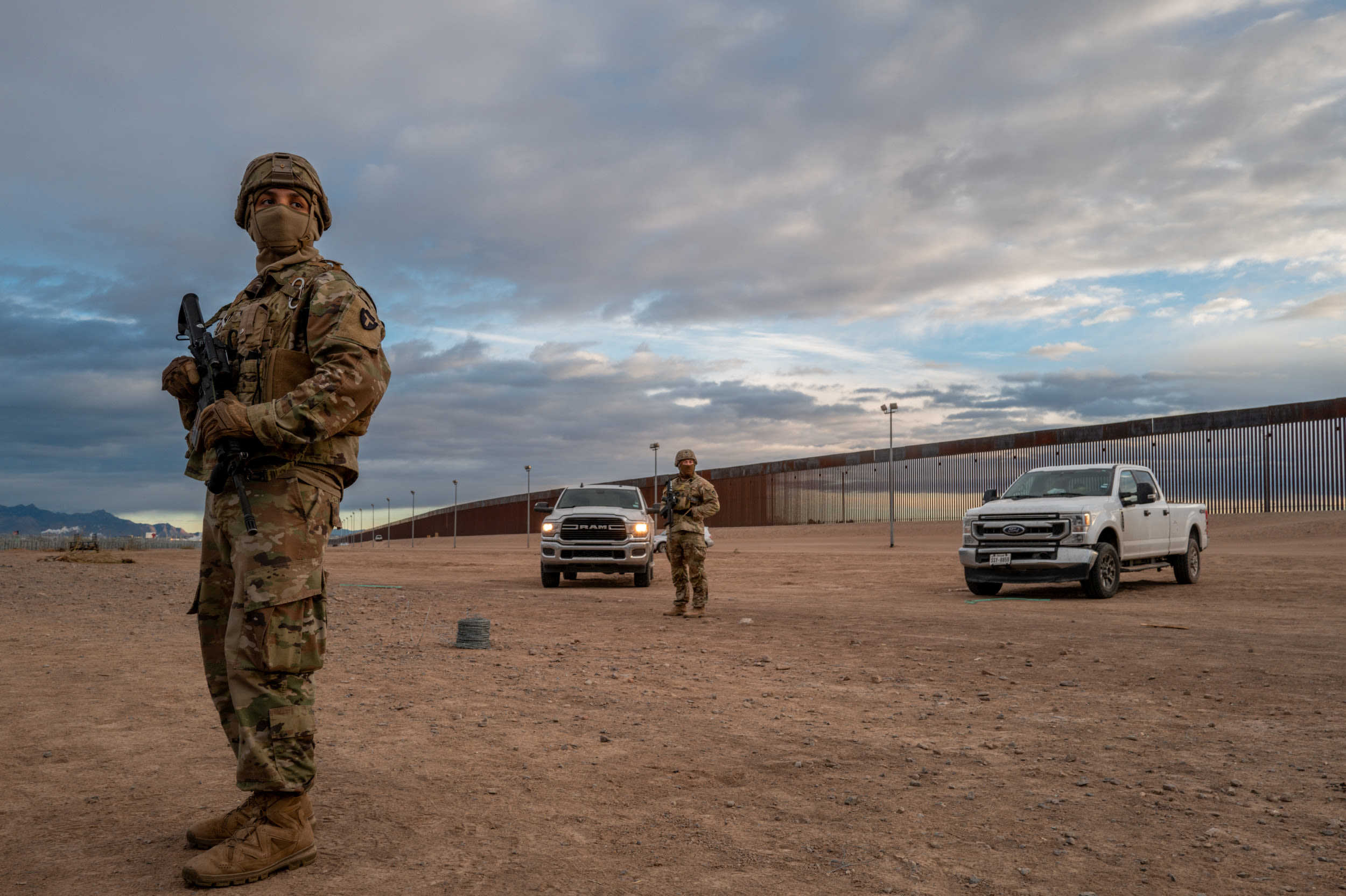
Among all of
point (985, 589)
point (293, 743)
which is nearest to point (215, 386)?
point (293, 743)

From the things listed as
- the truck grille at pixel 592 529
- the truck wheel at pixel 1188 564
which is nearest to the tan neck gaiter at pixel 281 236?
the truck grille at pixel 592 529

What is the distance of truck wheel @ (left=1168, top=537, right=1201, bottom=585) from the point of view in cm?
1717

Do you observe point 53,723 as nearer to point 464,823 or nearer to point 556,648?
point 464,823

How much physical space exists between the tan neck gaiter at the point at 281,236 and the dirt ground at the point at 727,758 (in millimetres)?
2249

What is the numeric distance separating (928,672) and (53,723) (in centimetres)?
616

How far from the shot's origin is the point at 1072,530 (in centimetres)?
1437

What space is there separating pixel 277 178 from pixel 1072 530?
13.2 metres

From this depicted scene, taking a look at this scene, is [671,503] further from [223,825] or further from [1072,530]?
[223,825]

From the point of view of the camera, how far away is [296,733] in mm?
3377

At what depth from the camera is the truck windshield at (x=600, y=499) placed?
1902 centimetres

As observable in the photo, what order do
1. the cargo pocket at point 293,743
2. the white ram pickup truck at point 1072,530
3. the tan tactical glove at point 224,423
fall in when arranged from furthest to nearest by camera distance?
the white ram pickup truck at point 1072,530 → the cargo pocket at point 293,743 → the tan tactical glove at point 224,423

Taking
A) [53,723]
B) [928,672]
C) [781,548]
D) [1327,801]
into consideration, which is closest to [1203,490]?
[781,548]

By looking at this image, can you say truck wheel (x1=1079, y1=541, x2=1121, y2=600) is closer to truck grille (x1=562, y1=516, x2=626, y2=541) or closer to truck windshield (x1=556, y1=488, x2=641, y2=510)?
truck grille (x1=562, y1=516, x2=626, y2=541)

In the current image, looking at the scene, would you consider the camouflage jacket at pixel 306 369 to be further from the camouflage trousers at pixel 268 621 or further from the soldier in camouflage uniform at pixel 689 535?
the soldier in camouflage uniform at pixel 689 535
